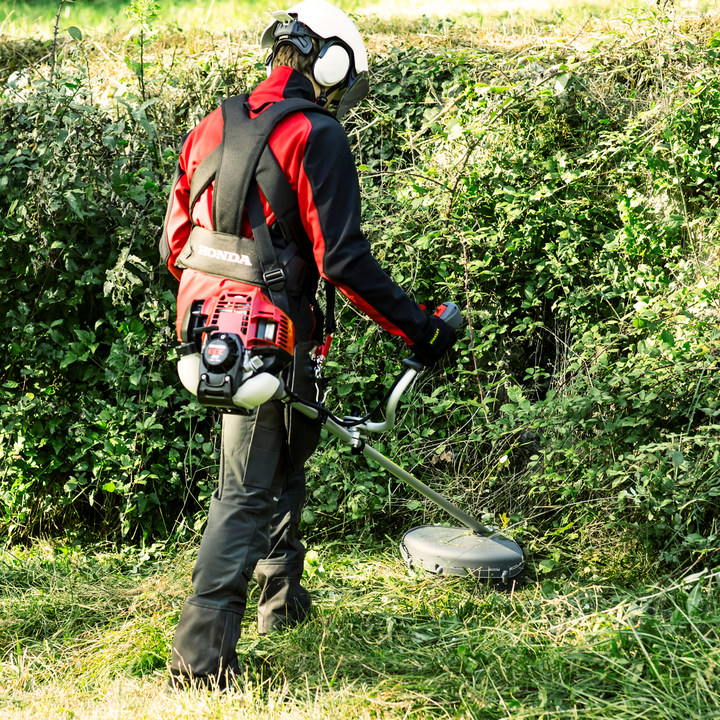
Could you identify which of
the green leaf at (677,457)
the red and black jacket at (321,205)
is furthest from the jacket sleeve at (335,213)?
the green leaf at (677,457)

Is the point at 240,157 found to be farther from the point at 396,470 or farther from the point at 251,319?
the point at 396,470

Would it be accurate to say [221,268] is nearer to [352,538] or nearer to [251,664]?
[251,664]

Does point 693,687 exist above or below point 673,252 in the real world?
below

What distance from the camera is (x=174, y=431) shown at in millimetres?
4070

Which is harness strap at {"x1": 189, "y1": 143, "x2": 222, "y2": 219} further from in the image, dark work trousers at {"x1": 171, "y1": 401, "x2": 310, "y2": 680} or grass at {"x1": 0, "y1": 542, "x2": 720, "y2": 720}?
grass at {"x1": 0, "y1": 542, "x2": 720, "y2": 720}

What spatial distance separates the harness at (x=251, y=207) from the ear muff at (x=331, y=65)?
22 cm

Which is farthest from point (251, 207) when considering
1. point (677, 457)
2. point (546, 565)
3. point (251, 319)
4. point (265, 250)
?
point (546, 565)

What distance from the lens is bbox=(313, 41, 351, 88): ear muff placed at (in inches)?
103

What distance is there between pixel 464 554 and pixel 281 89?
211 centimetres

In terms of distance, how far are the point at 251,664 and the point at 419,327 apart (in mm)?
1413

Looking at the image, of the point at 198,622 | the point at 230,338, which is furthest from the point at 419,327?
the point at 198,622

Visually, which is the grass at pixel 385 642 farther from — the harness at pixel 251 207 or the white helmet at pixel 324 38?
the white helmet at pixel 324 38

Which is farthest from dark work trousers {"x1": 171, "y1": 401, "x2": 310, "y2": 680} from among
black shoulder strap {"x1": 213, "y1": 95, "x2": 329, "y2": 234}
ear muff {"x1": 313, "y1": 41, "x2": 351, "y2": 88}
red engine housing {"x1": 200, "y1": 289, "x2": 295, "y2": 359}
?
ear muff {"x1": 313, "y1": 41, "x2": 351, "y2": 88}

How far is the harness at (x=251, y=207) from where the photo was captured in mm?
2412
